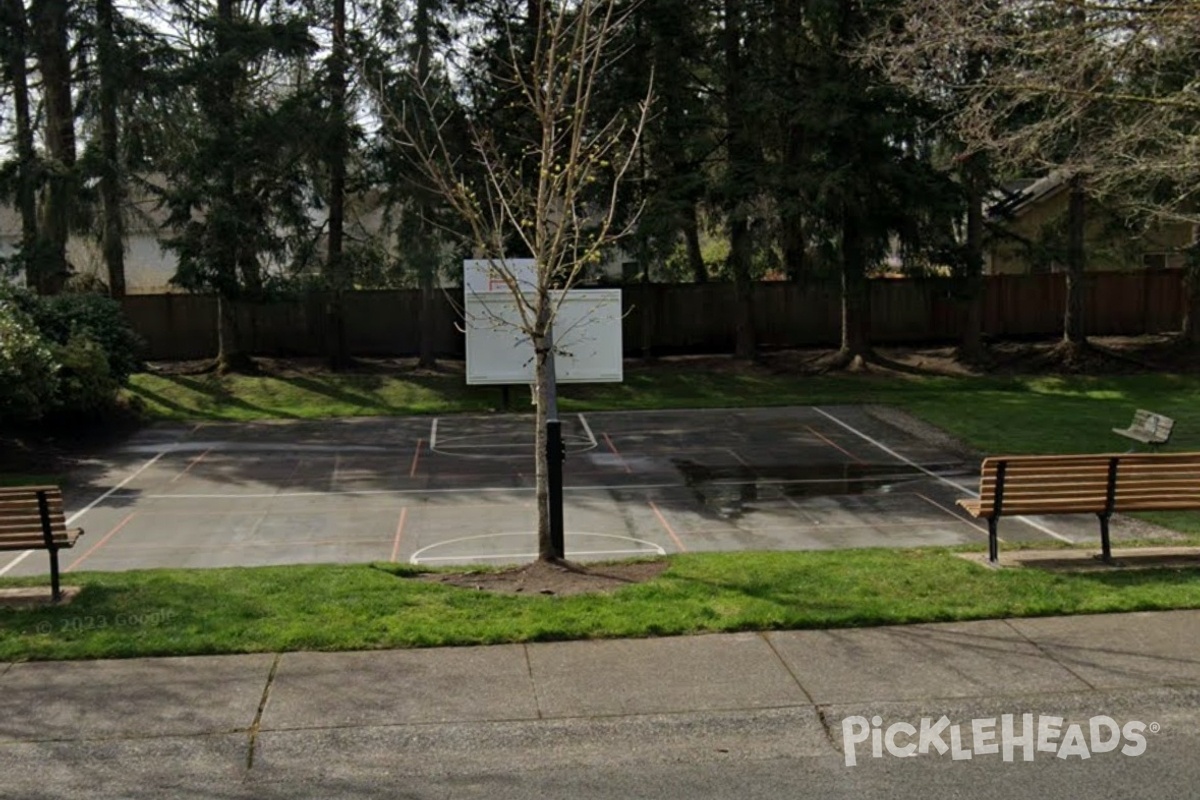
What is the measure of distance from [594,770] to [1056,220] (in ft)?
98.1

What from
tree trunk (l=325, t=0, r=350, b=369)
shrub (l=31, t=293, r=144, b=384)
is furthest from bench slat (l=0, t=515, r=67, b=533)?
tree trunk (l=325, t=0, r=350, b=369)

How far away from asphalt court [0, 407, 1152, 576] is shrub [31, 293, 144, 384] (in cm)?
168

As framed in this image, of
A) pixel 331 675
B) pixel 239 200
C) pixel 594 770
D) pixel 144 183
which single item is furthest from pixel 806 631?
pixel 144 183

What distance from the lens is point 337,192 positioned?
29.7m

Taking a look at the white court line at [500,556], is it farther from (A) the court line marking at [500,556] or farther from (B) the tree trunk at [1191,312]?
(B) the tree trunk at [1191,312]

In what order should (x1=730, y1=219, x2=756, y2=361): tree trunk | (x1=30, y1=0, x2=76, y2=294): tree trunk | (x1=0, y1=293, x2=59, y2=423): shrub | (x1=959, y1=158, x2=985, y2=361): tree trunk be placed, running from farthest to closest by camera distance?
(x1=730, y1=219, x2=756, y2=361): tree trunk, (x1=959, y1=158, x2=985, y2=361): tree trunk, (x1=30, y1=0, x2=76, y2=294): tree trunk, (x1=0, y1=293, x2=59, y2=423): shrub

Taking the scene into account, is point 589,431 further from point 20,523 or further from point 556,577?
point 20,523

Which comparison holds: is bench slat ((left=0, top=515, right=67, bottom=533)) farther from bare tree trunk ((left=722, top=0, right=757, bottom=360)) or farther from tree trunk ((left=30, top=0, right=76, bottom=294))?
bare tree trunk ((left=722, top=0, right=757, bottom=360))

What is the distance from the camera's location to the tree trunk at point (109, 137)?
26664 mm

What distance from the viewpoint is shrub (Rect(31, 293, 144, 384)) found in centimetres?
2217

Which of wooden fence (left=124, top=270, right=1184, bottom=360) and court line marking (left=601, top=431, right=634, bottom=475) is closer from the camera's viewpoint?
court line marking (left=601, top=431, right=634, bottom=475)

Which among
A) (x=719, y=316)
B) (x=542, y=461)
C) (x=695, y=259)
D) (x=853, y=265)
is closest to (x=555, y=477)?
(x=542, y=461)

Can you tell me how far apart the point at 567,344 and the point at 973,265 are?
41.8ft

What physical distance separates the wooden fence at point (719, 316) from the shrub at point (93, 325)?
8531 mm
